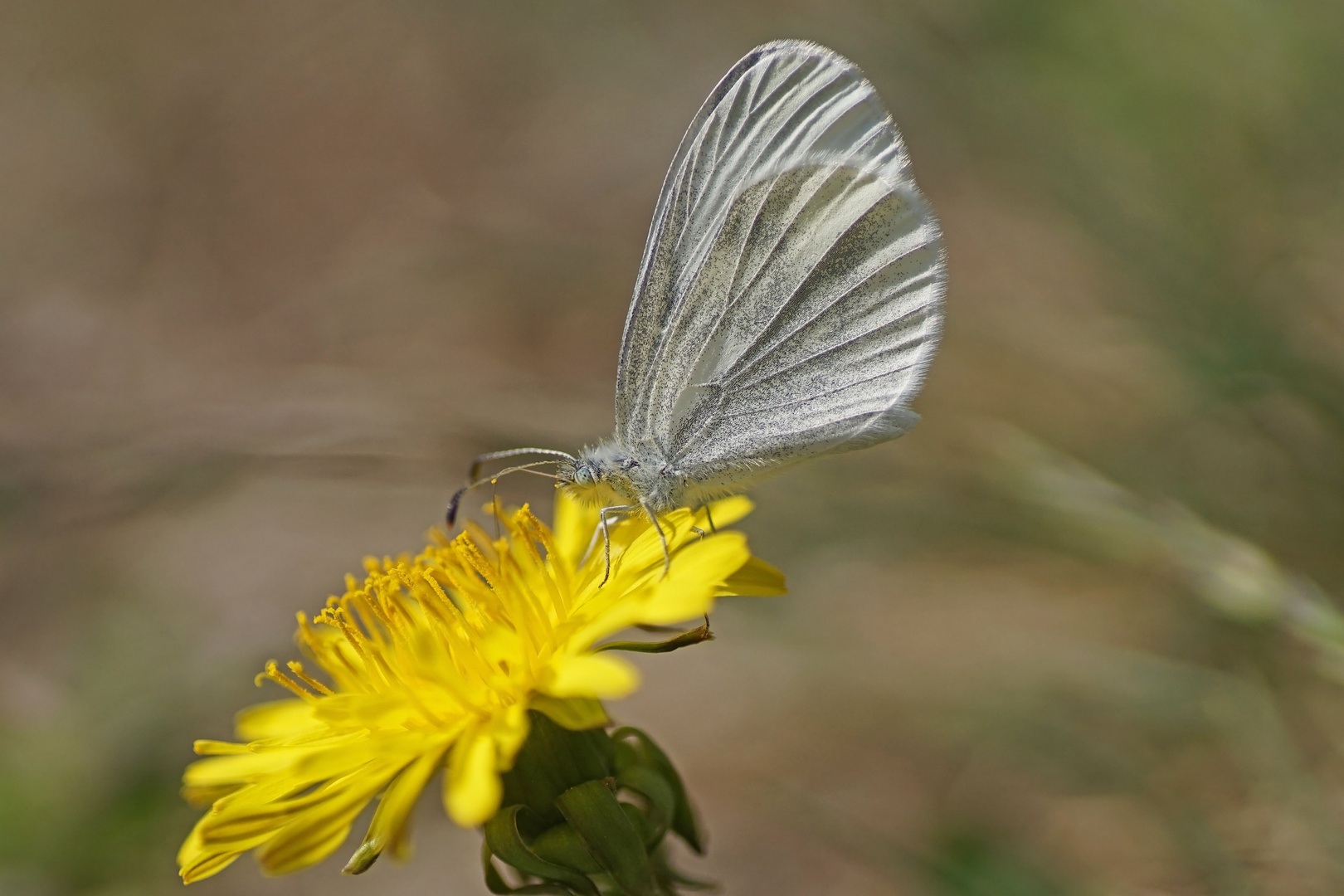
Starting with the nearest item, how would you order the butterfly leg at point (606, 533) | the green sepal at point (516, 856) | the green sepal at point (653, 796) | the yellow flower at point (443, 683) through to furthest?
the yellow flower at point (443, 683) → the green sepal at point (516, 856) → the green sepal at point (653, 796) → the butterfly leg at point (606, 533)

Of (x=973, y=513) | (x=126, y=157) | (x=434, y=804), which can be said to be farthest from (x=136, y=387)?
(x=973, y=513)

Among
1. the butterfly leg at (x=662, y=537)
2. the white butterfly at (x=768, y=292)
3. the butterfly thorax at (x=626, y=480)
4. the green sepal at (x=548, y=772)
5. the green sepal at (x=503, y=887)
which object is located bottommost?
the green sepal at (x=503, y=887)

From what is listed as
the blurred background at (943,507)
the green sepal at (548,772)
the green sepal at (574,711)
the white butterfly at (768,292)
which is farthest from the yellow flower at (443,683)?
the blurred background at (943,507)

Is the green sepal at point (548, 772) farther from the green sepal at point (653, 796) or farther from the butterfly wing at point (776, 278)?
the butterfly wing at point (776, 278)

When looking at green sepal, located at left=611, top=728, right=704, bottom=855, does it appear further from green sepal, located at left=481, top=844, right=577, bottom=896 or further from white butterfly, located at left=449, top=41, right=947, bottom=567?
white butterfly, located at left=449, top=41, right=947, bottom=567

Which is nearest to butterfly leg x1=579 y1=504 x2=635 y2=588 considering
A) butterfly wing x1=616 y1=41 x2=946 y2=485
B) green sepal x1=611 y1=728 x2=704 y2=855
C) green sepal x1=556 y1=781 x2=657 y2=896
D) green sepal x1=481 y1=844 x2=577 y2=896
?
butterfly wing x1=616 y1=41 x2=946 y2=485

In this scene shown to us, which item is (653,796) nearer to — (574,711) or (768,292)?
(574,711)

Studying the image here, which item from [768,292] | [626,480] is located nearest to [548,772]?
[626,480]
